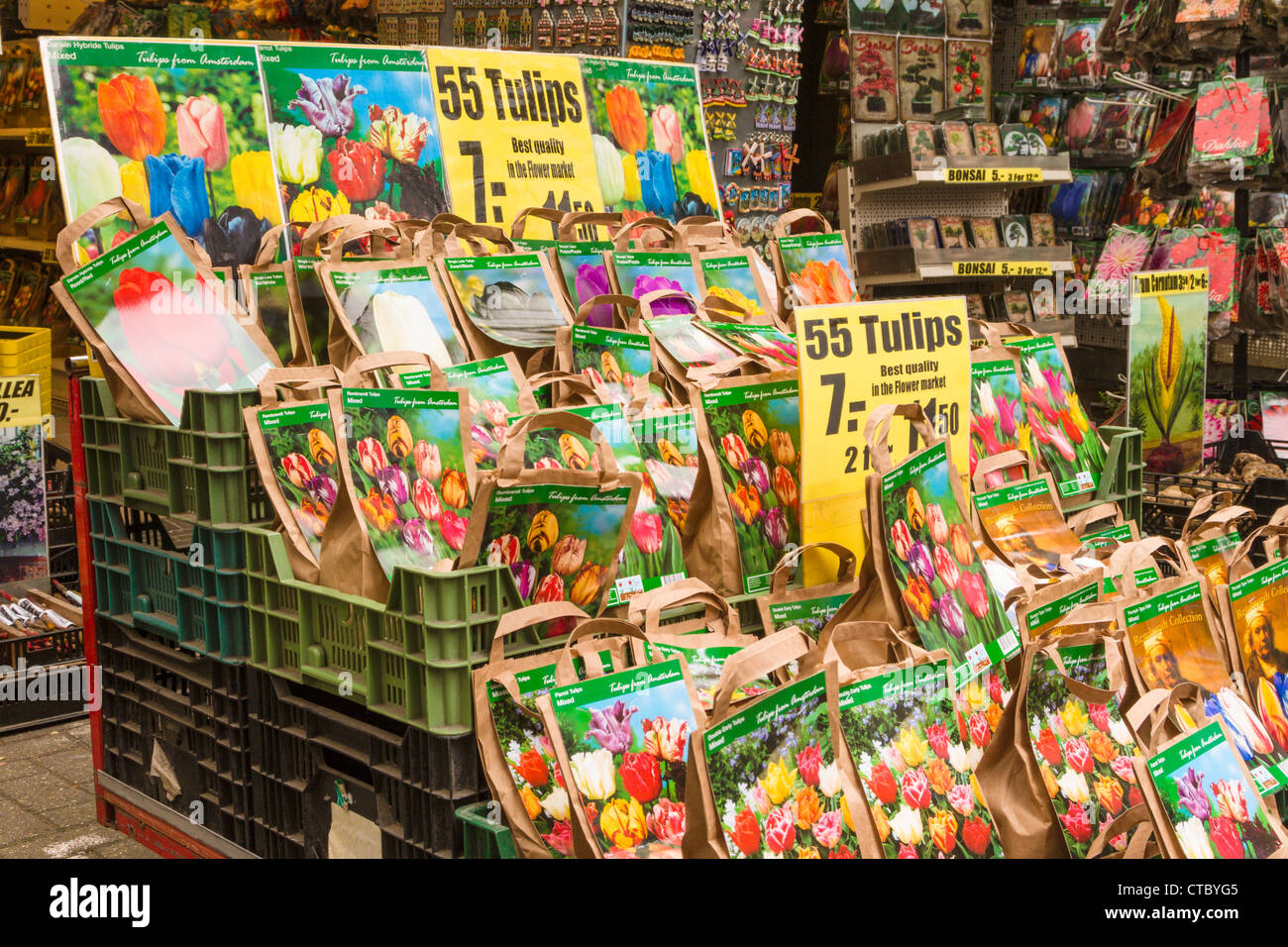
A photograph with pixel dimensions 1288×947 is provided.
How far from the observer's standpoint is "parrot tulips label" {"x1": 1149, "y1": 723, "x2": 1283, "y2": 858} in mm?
1876

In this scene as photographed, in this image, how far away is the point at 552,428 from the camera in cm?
232

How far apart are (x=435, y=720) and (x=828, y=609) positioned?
0.77m

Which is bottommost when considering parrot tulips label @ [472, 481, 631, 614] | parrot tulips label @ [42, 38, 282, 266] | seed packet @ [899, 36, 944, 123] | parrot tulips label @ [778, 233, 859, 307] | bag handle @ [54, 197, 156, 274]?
parrot tulips label @ [472, 481, 631, 614]

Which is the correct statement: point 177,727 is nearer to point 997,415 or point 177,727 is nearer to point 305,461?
point 305,461

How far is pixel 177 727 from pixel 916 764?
5.30 ft

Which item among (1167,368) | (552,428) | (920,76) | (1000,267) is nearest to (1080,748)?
(552,428)

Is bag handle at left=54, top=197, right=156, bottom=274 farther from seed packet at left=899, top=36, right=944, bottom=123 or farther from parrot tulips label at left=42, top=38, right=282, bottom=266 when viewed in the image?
seed packet at left=899, top=36, right=944, bottom=123

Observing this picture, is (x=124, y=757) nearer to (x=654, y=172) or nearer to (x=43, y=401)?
(x=43, y=401)

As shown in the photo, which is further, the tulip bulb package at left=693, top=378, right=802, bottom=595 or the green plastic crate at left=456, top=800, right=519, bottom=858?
the tulip bulb package at left=693, top=378, right=802, bottom=595

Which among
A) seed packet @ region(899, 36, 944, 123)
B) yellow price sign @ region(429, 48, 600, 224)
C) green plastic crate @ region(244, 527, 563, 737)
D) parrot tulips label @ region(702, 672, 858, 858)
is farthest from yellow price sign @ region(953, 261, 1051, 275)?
parrot tulips label @ region(702, 672, 858, 858)

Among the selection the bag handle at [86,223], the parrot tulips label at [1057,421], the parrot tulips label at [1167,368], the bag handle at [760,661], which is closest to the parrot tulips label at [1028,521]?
the parrot tulips label at [1057,421]

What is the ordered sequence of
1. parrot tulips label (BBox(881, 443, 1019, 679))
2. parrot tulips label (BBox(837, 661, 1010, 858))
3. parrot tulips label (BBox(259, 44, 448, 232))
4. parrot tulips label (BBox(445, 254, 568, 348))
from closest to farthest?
1. parrot tulips label (BBox(837, 661, 1010, 858))
2. parrot tulips label (BBox(881, 443, 1019, 679))
3. parrot tulips label (BBox(445, 254, 568, 348))
4. parrot tulips label (BBox(259, 44, 448, 232))

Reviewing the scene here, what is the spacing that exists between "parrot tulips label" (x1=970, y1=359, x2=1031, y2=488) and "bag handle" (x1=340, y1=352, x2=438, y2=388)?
125 cm
